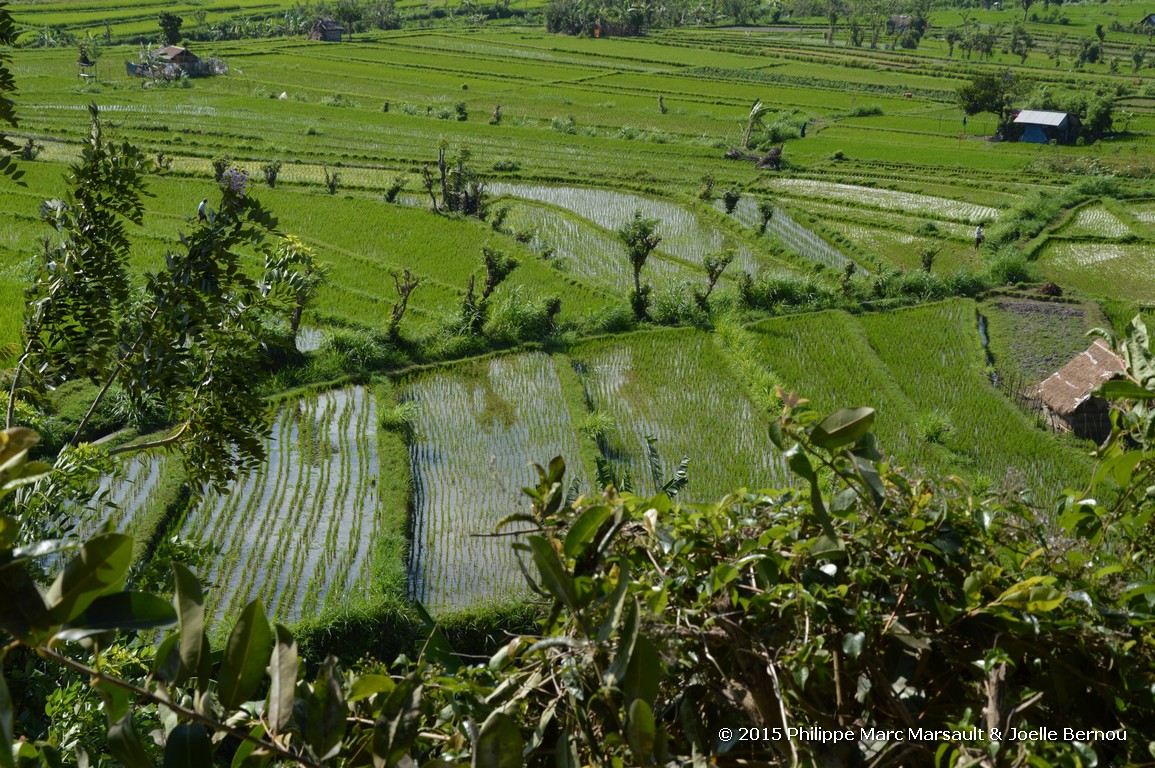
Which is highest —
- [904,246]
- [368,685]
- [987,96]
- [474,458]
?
[368,685]

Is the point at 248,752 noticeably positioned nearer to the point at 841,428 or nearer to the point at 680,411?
the point at 841,428

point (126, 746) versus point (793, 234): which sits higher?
point (126, 746)

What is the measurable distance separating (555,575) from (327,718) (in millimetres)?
289

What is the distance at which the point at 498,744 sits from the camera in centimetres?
99

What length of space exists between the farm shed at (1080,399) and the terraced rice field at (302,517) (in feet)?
22.9

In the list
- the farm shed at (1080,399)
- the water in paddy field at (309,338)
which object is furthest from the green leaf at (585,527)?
the water in paddy field at (309,338)

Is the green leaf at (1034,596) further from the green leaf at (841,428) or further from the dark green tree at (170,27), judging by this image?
the dark green tree at (170,27)

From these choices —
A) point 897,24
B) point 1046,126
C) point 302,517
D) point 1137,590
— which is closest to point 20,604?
point 1137,590

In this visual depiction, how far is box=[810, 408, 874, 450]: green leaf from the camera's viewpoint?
1137 mm

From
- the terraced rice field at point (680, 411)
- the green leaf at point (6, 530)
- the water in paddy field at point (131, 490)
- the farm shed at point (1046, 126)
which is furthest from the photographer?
the farm shed at point (1046, 126)

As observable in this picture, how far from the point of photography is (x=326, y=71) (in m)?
31.3

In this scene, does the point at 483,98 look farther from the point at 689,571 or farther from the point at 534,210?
the point at 689,571

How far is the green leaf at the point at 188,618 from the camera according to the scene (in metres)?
1.01

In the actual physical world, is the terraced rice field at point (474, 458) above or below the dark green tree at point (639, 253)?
below
